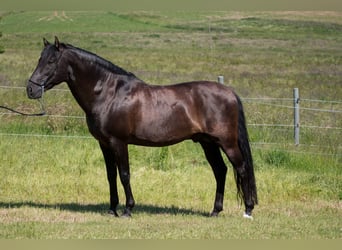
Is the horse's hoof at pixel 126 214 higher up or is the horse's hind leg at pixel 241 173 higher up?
the horse's hind leg at pixel 241 173

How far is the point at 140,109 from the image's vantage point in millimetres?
7254

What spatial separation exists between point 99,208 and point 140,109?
66.5 inches

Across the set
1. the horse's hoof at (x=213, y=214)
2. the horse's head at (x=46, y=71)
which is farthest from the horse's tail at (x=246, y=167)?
the horse's head at (x=46, y=71)

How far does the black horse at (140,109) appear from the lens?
7.20 m

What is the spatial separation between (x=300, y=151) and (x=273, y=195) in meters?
2.72

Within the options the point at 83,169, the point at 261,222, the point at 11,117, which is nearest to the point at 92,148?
the point at 83,169

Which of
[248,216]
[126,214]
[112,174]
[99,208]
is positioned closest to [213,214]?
[248,216]

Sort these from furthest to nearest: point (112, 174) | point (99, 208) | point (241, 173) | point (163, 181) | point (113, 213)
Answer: point (163, 181), point (99, 208), point (112, 174), point (113, 213), point (241, 173)

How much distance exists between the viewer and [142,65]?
28.8m

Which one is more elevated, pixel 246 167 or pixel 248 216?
pixel 246 167

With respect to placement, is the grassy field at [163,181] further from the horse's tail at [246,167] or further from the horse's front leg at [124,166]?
the horse's tail at [246,167]

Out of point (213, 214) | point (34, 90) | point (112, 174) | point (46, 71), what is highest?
point (46, 71)

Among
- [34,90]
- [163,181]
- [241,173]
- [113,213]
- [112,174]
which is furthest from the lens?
[163,181]

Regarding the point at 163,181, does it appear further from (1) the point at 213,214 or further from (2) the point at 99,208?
(1) the point at 213,214
